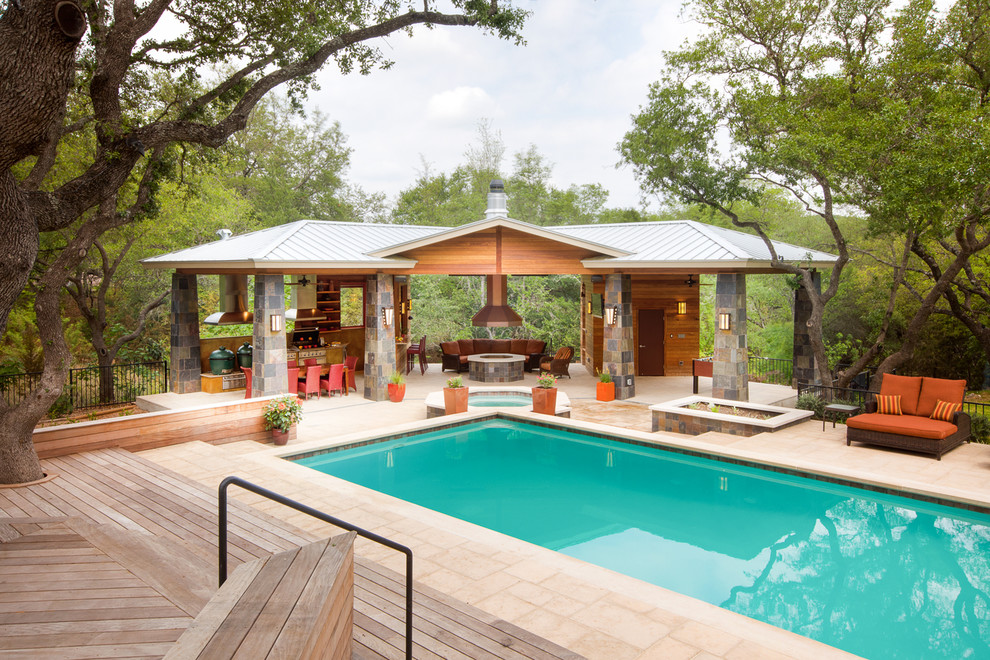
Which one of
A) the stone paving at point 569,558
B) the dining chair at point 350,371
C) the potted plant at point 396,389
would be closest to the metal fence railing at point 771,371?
the stone paving at point 569,558

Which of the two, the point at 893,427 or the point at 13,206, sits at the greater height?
the point at 13,206

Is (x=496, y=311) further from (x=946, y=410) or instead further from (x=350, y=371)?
(x=946, y=410)

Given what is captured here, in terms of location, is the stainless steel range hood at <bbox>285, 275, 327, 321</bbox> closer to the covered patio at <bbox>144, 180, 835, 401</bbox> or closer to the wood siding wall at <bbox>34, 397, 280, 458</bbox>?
the covered patio at <bbox>144, 180, 835, 401</bbox>

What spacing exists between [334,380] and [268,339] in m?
2.36

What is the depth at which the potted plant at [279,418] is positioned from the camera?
10.6 m

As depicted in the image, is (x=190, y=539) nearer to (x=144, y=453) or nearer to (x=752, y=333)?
(x=144, y=453)

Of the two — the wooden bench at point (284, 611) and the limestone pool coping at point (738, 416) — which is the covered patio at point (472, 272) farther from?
the wooden bench at point (284, 611)

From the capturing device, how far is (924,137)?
10.7 metres

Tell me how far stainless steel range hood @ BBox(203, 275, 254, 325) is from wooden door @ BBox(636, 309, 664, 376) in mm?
11143

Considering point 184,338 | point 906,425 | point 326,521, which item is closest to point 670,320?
point 906,425

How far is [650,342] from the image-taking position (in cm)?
1941

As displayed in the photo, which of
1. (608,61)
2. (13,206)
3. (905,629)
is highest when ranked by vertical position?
(608,61)

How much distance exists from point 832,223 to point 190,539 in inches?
498

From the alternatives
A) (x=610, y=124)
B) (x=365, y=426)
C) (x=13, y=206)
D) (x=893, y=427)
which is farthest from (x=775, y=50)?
(x=610, y=124)
